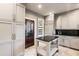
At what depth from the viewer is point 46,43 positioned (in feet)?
4.17

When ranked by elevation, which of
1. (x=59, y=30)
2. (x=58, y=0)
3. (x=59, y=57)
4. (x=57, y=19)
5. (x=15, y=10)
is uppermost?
(x=58, y=0)

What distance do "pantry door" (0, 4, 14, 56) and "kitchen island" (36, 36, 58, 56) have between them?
42 cm

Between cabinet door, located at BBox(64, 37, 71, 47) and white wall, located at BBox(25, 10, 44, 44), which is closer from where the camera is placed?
white wall, located at BBox(25, 10, 44, 44)

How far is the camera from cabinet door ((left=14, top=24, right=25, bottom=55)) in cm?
116

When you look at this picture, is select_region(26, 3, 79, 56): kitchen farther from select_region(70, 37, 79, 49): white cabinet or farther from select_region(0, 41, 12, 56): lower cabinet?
select_region(0, 41, 12, 56): lower cabinet

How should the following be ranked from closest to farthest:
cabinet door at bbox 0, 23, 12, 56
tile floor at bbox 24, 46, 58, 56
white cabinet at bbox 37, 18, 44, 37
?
cabinet door at bbox 0, 23, 12, 56 → tile floor at bbox 24, 46, 58, 56 → white cabinet at bbox 37, 18, 44, 37

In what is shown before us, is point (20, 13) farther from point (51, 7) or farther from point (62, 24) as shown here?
point (62, 24)

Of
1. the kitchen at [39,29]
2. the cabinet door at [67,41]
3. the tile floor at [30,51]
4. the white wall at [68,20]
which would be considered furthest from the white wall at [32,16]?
the cabinet door at [67,41]

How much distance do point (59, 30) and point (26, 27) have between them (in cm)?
58

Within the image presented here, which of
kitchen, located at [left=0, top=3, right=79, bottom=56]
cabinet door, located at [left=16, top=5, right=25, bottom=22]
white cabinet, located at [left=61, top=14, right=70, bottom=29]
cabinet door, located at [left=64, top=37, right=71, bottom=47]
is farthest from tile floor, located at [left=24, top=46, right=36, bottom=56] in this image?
white cabinet, located at [left=61, top=14, right=70, bottom=29]

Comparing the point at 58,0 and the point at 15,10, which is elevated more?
the point at 58,0

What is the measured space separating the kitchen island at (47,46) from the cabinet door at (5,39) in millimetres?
420

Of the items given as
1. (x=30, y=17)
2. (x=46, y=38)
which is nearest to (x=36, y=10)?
(x=30, y=17)

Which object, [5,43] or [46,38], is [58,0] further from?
[5,43]
